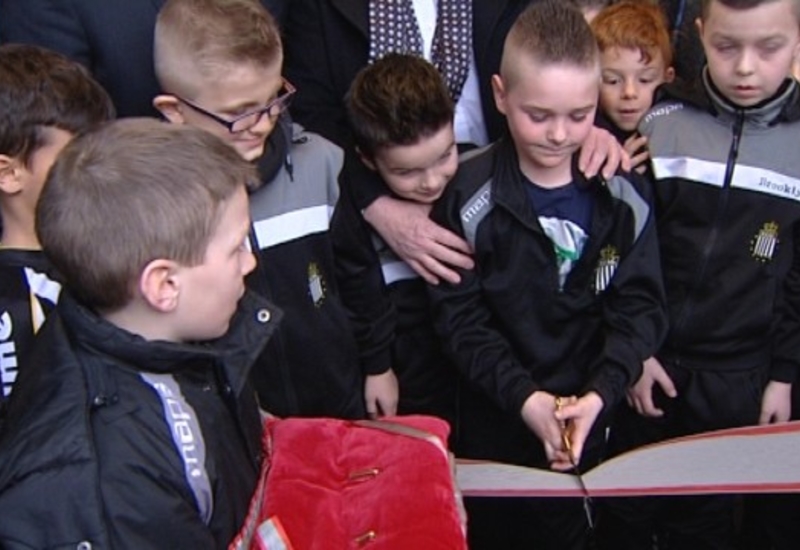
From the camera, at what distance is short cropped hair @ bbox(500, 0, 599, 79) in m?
2.29

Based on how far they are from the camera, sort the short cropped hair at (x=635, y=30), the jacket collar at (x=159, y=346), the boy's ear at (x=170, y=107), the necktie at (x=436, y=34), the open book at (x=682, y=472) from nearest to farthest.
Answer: the jacket collar at (x=159, y=346)
the open book at (x=682, y=472)
the boy's ear at (x=170, y=107)
the necktie at (x=436, y=34)
the short cropped hair at (x=635, y=30)

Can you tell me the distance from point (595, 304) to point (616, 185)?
0.27 meters

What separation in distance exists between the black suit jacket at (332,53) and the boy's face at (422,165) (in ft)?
0.56

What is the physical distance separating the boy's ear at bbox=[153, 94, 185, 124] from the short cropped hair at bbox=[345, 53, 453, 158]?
0.41 metres

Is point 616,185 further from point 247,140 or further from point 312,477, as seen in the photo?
point 312,477

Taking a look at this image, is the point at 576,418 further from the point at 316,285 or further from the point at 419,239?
the point at 316,285

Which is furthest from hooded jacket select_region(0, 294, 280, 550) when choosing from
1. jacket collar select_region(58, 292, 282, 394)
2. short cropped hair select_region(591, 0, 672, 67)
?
short cropped hair select_region(591, 0, 672, 67)

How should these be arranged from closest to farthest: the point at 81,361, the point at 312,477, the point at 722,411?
the point at 81,361 → the point at 312,477 → the point at 722,411

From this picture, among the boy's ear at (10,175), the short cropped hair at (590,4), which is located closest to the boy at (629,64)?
the short cropped hair at (590,4)

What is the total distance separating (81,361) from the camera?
1.51m

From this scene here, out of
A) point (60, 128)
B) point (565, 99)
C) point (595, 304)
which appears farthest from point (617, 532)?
point (60, 128)

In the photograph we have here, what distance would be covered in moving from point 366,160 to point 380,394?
552 millimetres

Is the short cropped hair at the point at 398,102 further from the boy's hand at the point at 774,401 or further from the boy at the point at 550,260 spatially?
the boy's hand at the point at 774,401

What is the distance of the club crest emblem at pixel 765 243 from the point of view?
7.98 feet
